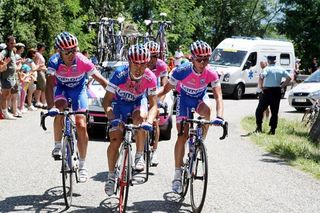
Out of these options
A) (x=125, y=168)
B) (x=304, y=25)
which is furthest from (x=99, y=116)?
(x=304, y=25)

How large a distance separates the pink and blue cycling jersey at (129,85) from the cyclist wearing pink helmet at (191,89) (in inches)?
14.8

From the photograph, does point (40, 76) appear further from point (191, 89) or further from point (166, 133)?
point (191, 89)

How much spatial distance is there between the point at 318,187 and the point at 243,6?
51527 mm

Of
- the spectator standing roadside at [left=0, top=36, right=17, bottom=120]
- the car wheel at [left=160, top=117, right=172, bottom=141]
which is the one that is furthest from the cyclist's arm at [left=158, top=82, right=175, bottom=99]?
the spectator standing roadside at [left=0, top=36, right=17, bottom=120]

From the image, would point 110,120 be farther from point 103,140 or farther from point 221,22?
point 221,22

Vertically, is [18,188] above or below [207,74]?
below

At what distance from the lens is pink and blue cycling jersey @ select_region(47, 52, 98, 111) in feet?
25.5

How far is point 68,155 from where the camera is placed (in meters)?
7.23

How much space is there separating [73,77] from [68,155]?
1.13 m

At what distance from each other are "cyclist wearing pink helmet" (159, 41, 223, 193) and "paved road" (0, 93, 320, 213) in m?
0.60

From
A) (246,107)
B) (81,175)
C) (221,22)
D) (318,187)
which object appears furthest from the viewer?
(221,22)

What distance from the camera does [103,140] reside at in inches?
517

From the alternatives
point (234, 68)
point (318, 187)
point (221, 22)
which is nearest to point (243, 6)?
point (221, 22)

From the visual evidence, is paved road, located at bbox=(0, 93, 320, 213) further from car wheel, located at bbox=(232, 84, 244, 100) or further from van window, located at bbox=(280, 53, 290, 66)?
van window, located at bbox=(280, 53, 290, 66)
